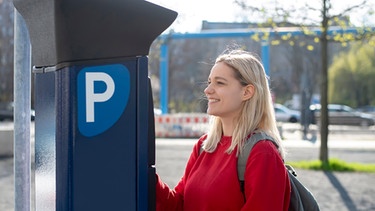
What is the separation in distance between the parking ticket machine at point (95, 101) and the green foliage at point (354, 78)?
40.8 m

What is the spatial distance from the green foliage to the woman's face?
40.5 meters

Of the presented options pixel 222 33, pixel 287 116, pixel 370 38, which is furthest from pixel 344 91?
pixel 370 38

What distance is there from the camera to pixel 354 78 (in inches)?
1657

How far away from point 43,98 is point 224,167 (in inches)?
29.5

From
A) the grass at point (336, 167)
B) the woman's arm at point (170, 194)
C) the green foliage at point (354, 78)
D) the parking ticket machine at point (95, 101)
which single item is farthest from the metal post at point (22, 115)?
the green foliage at point (354, 78)

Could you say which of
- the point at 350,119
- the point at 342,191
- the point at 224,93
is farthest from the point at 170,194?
the point at 350,119

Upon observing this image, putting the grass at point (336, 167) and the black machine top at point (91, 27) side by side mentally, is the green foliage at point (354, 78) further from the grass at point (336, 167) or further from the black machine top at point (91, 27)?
the black machine top at point (91, 27)

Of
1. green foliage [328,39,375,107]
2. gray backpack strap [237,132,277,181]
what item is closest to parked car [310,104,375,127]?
green foliage [328,39,375,107]

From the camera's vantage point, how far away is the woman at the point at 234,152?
2.13 m

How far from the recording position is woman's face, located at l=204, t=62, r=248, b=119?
2.36 m

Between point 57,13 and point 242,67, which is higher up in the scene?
point 57,13

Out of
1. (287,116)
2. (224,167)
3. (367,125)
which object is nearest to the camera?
(224,167)

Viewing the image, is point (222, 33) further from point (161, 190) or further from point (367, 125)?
point (161, 190)

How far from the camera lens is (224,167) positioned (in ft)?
7.48
